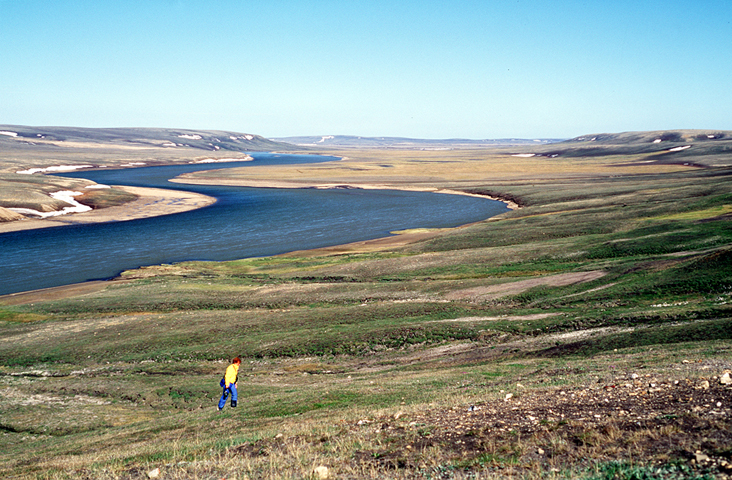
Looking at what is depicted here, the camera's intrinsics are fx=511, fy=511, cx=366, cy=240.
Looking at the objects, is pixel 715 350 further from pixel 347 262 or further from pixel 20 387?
pixel 347 262

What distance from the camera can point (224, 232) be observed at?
289 ft

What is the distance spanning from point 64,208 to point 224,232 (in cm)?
4549

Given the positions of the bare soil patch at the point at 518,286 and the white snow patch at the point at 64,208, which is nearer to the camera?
the bare soil patch at the point at 518,286

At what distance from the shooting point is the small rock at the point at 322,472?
11586mm

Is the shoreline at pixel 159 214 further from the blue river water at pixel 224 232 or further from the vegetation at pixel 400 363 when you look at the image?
the blue river water at pixel 224 232

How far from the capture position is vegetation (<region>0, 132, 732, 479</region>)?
41.3ft

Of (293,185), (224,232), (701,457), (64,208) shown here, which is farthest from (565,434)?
(293,185)

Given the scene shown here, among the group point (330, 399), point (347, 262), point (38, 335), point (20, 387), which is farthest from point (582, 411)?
point (347, 262)

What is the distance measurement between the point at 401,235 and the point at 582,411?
66.4 metres

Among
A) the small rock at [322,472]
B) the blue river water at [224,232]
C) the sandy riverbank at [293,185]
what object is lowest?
the blue river water at [224,232]

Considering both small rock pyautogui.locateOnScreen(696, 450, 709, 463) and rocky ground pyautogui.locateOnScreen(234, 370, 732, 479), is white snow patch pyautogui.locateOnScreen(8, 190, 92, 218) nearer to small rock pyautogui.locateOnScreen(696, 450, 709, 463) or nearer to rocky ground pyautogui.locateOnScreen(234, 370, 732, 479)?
rocky ground pyautogui.locateOnScreen(234, 370, 732, 479)

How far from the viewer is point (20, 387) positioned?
89.5 ft

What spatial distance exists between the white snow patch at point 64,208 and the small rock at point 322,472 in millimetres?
108983

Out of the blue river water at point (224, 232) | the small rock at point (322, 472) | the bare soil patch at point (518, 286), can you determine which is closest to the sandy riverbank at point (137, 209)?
the blue river water at point (224, 232)
